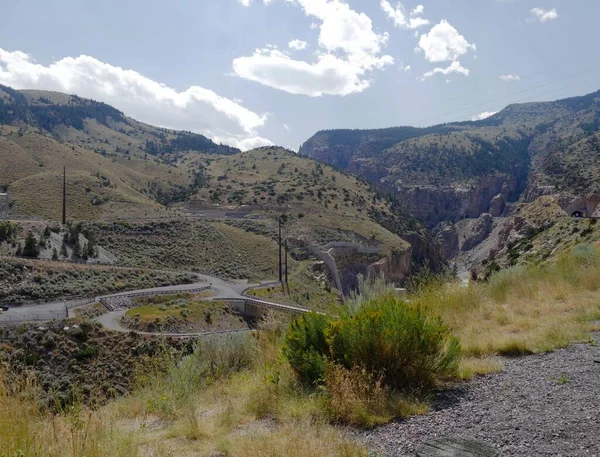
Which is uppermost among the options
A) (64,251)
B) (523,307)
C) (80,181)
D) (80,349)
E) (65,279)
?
(80,181)

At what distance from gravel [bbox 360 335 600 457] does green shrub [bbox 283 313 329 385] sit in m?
1.64

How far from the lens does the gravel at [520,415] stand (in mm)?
4312

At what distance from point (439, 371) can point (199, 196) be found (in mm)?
98139

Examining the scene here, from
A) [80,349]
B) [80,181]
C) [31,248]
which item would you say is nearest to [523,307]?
[80,349]

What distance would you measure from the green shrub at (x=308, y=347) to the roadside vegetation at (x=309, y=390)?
0.02 metres

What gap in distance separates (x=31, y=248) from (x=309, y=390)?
46.9 metres

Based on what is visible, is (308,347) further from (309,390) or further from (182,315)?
(182,315)

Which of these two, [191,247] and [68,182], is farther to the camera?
[68,182]

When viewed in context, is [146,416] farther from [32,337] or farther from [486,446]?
[32,337]

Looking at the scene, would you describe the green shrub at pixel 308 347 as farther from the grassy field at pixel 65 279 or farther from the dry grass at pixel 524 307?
the grassy field at pixel 65 279

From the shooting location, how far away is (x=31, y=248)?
45719 millimetres

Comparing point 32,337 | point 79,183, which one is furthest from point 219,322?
point 79,183

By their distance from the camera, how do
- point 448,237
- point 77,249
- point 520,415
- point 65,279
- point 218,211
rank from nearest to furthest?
1. point 520,415
2. point 65,279
3. point 77,249
4. point 218,211
5. point 448,237

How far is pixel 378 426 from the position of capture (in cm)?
523
